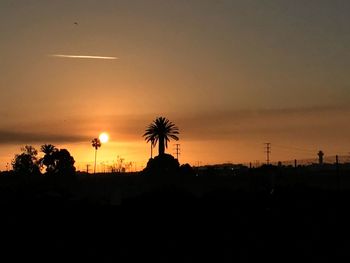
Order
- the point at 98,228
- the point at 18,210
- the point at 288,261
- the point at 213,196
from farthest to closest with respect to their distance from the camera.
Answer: the point at 213,196 → the point at 18,210 → the point at 98,228 → the point at 288,261

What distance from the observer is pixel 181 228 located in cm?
1894

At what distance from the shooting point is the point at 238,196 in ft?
77.4

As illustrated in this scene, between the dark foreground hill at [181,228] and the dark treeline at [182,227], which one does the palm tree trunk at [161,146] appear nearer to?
the dark treeline at [182,227]

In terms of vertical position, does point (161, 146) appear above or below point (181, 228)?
above

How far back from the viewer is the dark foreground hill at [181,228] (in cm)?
1730

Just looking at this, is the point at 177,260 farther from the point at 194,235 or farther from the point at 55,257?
the point at 55,257

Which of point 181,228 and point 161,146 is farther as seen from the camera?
point 161,146

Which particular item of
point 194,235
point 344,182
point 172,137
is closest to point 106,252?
point 194,235

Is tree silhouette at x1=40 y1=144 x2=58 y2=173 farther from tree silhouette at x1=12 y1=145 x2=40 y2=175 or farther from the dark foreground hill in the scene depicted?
the dark foreground hill

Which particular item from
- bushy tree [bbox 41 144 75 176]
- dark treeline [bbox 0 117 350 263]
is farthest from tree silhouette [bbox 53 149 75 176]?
dark treeline [bbox 0 117 350 263]

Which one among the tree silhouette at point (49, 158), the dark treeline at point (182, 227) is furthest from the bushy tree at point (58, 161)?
the dark treeline at point (182, 227)

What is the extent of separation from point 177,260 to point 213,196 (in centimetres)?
639

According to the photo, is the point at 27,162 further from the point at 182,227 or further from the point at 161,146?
the point at 182,227

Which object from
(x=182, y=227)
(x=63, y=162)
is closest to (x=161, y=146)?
(x=63, y=162)
